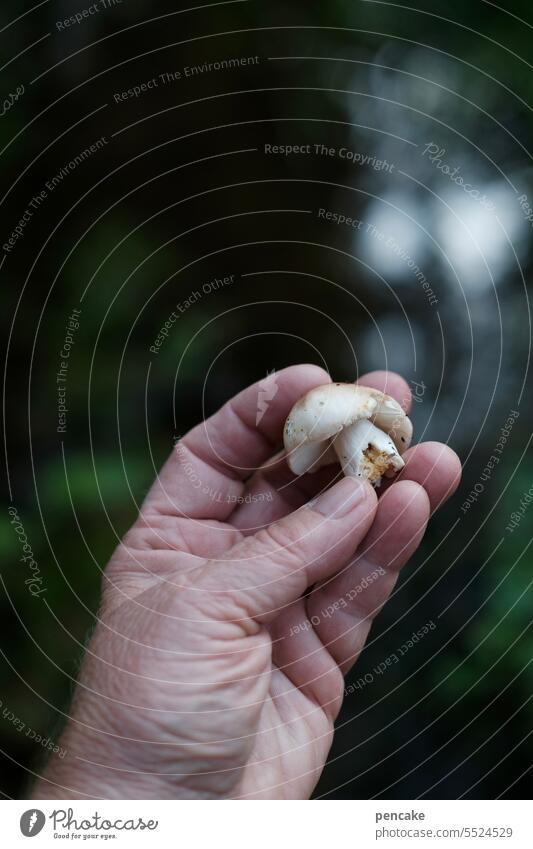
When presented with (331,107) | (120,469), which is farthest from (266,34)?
(120,469)

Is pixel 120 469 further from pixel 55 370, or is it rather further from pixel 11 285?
pixel 11 285

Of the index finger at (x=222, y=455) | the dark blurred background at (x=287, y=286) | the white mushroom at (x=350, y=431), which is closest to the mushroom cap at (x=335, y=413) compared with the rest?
the white mushroom at (x=350, y=431)

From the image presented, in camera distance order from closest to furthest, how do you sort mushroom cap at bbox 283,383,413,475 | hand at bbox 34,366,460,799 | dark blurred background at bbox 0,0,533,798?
hand at bbox 34,366,460,799
mushroom cap at bbox 283,383,413,475
dark blurred background at bbox 0,0,533,798

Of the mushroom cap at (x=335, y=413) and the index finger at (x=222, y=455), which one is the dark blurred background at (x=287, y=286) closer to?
the index finger at (x=222, y=455)

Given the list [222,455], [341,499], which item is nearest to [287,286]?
[222,455]

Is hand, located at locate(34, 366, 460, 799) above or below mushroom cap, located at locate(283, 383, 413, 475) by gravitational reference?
below

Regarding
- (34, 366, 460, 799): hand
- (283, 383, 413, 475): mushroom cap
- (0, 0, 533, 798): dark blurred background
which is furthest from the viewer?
(0, 0, 533, 798): dark blurred background

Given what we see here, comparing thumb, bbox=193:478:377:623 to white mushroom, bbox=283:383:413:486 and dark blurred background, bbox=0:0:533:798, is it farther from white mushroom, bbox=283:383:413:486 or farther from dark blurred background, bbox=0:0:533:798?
dark blurred background, bbox=0:0:533:798

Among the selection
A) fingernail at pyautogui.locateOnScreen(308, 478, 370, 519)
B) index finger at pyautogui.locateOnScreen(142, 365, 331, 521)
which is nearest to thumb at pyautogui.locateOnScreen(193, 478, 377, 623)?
fingernail at pyautogui.locateOnScreen(308, 478, 370, 519)
